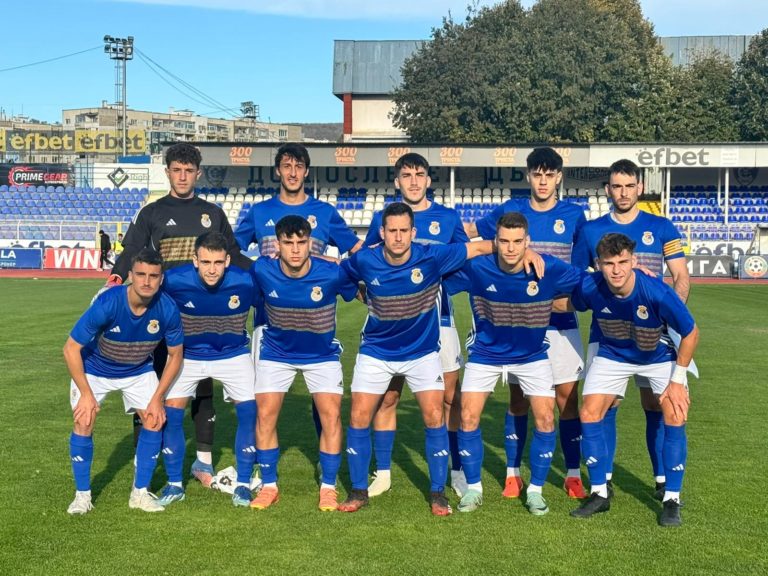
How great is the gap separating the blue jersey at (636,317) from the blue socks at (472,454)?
3.54ft

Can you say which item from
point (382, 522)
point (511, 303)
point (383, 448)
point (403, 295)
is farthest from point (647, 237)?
point (382, 522)

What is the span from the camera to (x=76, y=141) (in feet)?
212

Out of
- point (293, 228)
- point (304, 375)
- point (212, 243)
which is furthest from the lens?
point (304, 375)

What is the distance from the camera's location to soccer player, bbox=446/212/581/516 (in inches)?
241

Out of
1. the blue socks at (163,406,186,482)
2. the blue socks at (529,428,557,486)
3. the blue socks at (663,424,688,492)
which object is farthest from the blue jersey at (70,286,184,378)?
the blue socks at (663,424,688,492)

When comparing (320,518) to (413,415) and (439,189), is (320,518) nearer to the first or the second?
(413,415)

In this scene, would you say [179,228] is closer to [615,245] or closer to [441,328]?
[441,328]

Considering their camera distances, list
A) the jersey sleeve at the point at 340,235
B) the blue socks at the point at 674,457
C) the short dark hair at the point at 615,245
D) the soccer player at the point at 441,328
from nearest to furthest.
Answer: the short dark hair at the point at 615,245
the blue socks at the point at 674,457
the soccer player at the point at 441,328
the jersey sleeve at the point at 340,235

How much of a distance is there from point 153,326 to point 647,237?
3614mm

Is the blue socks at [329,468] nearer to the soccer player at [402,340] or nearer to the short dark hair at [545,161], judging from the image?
the soccer player at [402,340]

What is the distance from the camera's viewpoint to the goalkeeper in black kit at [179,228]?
6.75 meters

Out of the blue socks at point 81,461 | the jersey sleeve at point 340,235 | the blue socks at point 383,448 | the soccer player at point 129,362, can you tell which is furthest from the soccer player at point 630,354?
the blue socks at point 81,461

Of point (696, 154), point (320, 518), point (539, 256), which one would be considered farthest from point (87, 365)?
point (696, 154)

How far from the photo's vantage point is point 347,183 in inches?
1740
